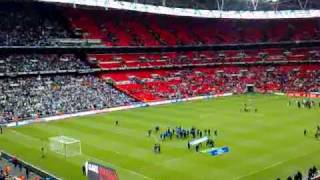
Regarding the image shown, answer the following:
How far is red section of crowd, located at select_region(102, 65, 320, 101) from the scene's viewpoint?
70.9m

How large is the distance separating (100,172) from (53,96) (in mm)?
37153

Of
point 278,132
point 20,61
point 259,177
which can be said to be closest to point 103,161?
point 259,177

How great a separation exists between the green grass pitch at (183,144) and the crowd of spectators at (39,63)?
48.5 ft

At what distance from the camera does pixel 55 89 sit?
201 ft

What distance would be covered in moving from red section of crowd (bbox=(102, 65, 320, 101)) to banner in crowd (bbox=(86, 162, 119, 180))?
41721 mm

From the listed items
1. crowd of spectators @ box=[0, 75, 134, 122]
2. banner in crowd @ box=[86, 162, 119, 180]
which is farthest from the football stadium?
crowd of spectators @ box=[0, 75, 134, 122]

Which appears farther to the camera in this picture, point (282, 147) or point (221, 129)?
point (221, 129)

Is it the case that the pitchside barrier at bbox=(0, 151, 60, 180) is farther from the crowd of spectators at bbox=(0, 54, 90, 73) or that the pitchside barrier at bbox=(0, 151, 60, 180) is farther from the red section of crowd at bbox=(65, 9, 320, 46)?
the red section of crowd at bbox=(65, 9, 320, 46)

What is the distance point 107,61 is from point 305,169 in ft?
164

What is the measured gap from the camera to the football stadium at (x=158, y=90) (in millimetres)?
31875

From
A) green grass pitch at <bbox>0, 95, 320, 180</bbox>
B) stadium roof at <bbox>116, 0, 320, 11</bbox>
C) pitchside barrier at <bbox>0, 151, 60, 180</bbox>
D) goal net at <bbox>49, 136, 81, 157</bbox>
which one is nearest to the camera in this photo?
pitchside barrier at <bbox>0, 151, 60, 180</bbox>

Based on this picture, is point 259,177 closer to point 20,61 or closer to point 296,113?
point 296,113

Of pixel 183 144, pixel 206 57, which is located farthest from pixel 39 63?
pixel 183 144

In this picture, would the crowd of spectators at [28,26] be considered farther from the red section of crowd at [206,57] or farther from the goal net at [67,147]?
the goal net at [67,147]
